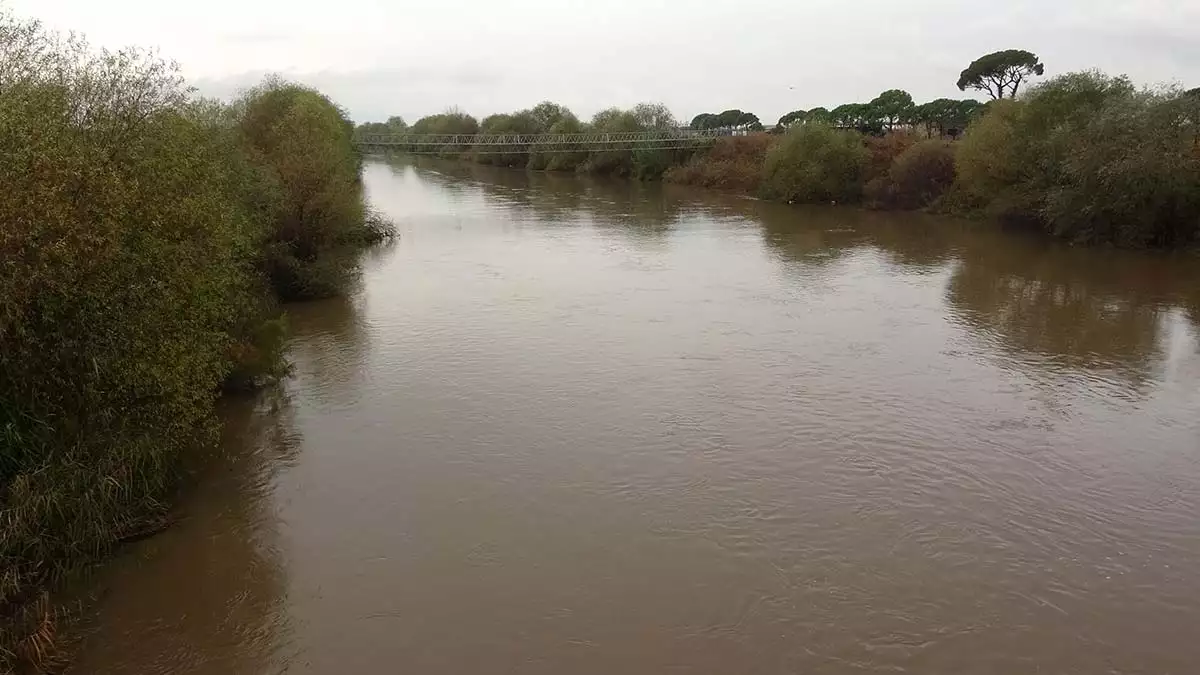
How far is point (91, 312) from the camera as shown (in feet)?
34.3

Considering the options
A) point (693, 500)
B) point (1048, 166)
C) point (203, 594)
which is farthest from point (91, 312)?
point (1048, 166)

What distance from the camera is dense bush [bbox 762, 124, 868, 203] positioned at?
52844mm

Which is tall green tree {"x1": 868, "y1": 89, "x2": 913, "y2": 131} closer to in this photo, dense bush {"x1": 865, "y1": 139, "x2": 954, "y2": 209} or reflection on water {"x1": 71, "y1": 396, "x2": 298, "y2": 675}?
dense bush {"x1": 865, "y1": 139, "x2": 954, "y2": 209}

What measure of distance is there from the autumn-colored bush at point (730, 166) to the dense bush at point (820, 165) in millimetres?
5308

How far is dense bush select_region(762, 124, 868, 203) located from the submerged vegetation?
4430 cm

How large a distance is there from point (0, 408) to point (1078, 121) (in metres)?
41.4

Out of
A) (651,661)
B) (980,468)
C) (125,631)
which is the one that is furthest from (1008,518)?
(125,631)

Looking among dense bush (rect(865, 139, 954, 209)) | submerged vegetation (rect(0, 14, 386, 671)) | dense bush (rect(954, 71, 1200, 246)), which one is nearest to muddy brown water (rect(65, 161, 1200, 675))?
submerged vegetation (rect(0, 14, 386, 671))

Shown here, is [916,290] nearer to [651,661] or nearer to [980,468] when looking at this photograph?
[980,468]

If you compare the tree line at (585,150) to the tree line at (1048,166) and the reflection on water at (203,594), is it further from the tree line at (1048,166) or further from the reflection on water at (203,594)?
the reflection on water at (203,594)

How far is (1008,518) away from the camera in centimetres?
1204

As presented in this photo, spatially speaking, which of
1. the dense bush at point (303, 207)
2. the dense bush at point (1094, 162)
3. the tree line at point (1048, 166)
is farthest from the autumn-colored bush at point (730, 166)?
the dense bush at point (303, 207)

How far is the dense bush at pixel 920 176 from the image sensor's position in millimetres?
48000

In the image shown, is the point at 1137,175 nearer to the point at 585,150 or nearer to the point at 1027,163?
the point at 1027,163
